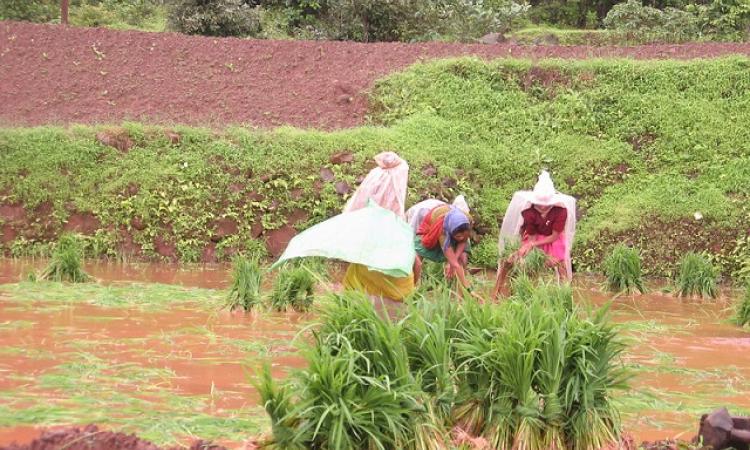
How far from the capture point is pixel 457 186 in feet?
53.3

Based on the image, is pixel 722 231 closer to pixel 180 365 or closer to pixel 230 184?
pixel 230 184

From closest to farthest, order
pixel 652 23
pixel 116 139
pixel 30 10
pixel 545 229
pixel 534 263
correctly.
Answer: pixel 534 263, pixel 545 229, pixel 116 139, pixel 652 23, pixel 30 10

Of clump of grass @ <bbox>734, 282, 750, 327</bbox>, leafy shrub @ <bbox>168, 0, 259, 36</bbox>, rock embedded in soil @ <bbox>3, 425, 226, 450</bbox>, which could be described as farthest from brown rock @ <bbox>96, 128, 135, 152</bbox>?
rock embedded in soil @ <bbox>3, 425, 226, 450</bbox>

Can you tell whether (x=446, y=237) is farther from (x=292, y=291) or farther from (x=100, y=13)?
(x=100, y=13)

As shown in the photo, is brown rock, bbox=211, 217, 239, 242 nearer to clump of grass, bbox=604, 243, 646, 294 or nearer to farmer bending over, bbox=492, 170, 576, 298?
clump of grass, bbox=604, 243, 646, 294

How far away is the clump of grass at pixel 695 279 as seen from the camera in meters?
12.5

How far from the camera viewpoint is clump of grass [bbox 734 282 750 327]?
33.2ft

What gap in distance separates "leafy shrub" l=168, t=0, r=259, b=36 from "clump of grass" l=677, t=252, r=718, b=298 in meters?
13.1

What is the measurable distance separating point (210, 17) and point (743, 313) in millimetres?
15272

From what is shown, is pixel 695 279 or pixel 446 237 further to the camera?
pixel 695 279

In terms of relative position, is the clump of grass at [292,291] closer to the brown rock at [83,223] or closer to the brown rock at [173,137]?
the brown rock at [83,223]

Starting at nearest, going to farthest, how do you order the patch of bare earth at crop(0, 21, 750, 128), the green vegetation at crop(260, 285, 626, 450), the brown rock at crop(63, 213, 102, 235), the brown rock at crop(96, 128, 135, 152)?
the green vegetation at crop(260, 285, 626, 450) < the brown rock at crop(63, 213, 102, 235) < the brown rock at crop(96, 128, 135, 152) < the patch of bare earth at crop(0, 21, 750, 128)

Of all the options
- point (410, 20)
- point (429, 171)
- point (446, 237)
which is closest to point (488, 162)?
point (429, 171)

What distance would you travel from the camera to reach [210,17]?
2291 cm
